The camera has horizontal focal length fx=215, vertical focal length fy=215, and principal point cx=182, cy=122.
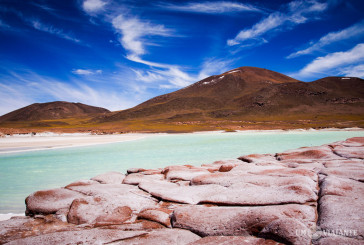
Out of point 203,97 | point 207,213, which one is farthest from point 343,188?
point 203,97

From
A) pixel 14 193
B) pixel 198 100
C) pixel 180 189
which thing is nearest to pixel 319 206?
pixel 180 189

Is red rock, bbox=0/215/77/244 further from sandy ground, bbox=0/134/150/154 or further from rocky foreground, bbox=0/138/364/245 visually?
sandy ground, bbox=0/134/150/154

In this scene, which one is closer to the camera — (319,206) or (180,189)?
(319,206)

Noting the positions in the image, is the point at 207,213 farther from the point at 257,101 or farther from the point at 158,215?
the point at 257,101

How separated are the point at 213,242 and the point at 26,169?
13.8 metres

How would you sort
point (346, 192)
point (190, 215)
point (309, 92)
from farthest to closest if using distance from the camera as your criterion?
point (309, 92) < point (346, 192) < point (190, 215)

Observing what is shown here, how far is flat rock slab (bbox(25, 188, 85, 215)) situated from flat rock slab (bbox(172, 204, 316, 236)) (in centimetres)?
312

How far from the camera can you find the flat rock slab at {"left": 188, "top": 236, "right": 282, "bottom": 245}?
3133 millimetres

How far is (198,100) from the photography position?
150 metres

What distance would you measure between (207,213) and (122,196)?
2484 millimetres

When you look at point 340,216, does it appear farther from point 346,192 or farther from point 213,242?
point 213,242

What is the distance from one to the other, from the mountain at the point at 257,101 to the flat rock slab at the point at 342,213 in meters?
107

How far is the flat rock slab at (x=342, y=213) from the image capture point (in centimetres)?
321

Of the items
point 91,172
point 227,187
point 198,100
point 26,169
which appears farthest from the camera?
point 198,100
